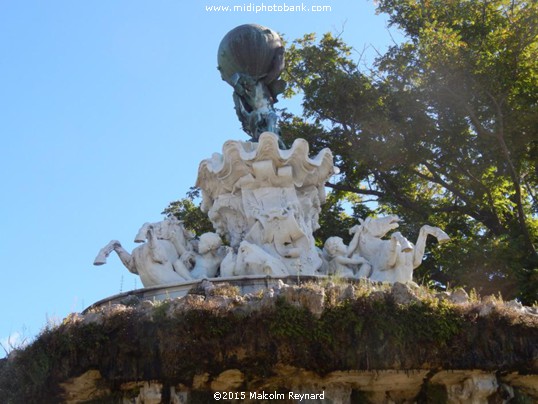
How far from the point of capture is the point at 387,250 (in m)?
13.7

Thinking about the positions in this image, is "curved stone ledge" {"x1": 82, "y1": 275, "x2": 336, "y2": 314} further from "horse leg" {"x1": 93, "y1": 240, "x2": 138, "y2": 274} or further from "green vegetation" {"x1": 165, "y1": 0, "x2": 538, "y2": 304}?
"green vegetation" {"x1": 165, "y1": 0, "x2": 538, "y2": 304}

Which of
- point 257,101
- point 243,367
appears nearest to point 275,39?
point 257,101

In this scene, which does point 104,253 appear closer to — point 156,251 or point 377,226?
point 156,251

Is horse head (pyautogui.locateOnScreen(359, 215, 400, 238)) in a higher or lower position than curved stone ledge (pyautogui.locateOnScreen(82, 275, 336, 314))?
higher

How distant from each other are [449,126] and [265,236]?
32.1 feet

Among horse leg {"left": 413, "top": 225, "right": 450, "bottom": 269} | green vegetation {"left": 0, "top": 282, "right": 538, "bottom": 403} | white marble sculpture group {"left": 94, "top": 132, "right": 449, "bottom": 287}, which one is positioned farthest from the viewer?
horse leg {"left": 413, "top": 225, "right": 450, "bottom": 269}

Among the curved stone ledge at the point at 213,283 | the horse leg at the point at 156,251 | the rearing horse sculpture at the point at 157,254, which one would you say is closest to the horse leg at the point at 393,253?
the curved stone ledge at the point at 213,283

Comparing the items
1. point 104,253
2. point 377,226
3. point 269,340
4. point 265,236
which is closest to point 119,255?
point 104,253

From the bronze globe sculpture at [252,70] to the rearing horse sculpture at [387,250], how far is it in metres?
3.13

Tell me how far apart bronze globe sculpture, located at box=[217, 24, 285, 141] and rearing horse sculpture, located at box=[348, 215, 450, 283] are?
3.13 metres

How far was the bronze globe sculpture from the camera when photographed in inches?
652

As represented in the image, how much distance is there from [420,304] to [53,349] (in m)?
4.15

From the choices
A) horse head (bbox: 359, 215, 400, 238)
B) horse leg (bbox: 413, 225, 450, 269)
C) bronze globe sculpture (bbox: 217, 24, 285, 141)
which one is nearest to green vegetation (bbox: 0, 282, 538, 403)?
horse leg (bbox: 413, 225, 450, 269)

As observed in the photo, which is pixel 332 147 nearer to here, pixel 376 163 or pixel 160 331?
pixel 376 163
